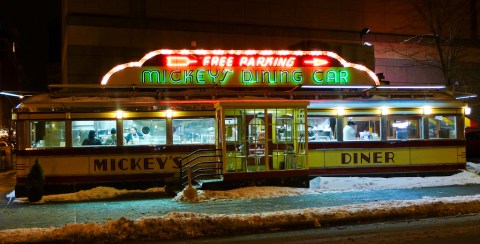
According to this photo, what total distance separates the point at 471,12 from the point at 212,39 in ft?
49.1

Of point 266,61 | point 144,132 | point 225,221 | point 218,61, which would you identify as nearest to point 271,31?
point 266,61

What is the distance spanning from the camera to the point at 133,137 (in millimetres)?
15094

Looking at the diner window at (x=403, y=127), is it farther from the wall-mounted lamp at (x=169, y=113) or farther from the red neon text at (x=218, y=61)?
the wall-mounted lamp at (x=169, y=113)

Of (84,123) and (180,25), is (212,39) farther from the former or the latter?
(84,123)

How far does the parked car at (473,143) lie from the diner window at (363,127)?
484 inches

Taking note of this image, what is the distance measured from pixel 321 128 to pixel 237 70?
3289 millimetres

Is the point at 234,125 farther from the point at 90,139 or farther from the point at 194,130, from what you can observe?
the point at 90,139

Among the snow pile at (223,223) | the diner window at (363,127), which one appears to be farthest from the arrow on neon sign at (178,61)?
the snow pile at (223,223)

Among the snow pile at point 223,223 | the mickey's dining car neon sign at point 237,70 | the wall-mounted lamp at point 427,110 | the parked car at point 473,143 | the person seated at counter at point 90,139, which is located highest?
the mickey's dining car neon sign at point 237,70

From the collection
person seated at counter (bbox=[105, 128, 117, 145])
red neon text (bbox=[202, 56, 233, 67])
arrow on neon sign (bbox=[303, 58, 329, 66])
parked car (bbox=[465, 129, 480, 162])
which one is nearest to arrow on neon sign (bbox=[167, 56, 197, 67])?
red neon text (bbox=[202, 56, 233, 67])

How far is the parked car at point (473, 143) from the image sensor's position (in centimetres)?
2645

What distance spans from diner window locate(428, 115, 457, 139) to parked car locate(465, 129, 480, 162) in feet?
34.1

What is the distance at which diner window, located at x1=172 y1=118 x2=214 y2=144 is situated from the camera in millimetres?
15312

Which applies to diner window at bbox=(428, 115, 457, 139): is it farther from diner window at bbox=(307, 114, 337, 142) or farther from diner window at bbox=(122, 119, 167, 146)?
diner window at bbox=(122, 119, 167, 146)
